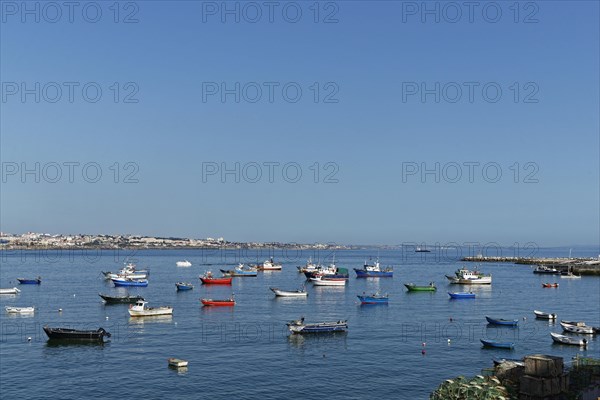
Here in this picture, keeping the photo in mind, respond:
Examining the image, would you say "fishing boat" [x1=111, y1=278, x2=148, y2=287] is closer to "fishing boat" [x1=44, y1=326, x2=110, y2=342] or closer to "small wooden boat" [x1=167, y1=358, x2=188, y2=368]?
"fishing boat" [x1=44, y1=326, x2=110, y2=342]

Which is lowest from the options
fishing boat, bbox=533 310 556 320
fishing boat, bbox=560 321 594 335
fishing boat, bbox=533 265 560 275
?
fishing boat, bbox=533 265 560 275

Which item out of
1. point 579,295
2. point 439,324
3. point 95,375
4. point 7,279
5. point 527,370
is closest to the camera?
point 527,370

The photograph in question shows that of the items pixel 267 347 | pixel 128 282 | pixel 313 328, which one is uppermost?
pixel 313 328

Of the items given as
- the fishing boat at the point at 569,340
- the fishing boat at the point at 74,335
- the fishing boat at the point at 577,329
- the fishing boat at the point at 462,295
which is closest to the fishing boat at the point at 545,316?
the fishing boat at the point at 577,329

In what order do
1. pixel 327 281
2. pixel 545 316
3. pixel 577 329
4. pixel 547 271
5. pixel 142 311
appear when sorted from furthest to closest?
pixel 547 271
pixel 327 281
pixel 545 316
pixel 142 311
pixel 577 329

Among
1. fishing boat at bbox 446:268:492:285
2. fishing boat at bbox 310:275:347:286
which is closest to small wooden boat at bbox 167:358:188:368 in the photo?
fishing boat at bbox 310:275:347:286

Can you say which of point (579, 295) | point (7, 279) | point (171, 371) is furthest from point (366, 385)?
point (7, 279)

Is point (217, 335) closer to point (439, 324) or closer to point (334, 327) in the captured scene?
point (334, 327)

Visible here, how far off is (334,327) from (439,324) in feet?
60.1

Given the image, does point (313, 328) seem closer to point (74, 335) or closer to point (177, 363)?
point (177, 363)

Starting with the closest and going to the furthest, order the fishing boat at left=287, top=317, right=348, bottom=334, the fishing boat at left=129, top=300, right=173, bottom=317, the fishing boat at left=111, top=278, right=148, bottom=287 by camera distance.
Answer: the fishing boat at left=287, top=317, right=348, bottom=334, the fishing boat at left=129, top=300, right=173, bottom=317, the fishing boat at left=111, top=278, right=148, bottom=287

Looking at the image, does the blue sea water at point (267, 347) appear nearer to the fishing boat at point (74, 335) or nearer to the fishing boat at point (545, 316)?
the fishing boat at point (74, 335)

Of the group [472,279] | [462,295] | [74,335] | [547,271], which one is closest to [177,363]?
[74,335]

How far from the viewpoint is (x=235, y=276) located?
18500cm
